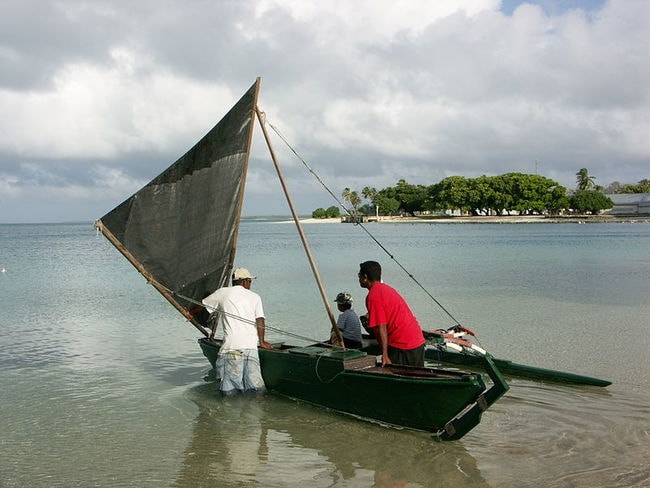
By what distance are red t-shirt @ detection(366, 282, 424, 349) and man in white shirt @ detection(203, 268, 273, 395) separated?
169 cm

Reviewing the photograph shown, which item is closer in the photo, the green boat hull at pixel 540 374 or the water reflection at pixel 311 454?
the water reflection at pixel 311 454

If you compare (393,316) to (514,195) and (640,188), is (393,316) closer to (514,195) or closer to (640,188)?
(514,195)

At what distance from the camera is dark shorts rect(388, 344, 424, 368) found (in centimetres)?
784

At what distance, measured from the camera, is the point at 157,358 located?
41.4 ft

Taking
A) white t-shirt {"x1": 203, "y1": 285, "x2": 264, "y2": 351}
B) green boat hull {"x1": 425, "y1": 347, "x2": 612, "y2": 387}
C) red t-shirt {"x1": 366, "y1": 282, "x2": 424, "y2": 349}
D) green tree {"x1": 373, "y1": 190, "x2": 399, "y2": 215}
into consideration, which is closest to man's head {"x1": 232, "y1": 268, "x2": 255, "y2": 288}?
white t-shirt {"x1": 203, "y1": 285, "x2": 264, "y2": 351}

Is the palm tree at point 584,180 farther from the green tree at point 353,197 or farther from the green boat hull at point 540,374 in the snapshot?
the green boat hull at point 540,374

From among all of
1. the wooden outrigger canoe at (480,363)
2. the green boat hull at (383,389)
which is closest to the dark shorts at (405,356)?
the green boat hull at (383,389)

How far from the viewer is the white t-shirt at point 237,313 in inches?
Result: 340

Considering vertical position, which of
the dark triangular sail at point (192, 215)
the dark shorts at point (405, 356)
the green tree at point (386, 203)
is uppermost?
the green tree at point (386, 203)

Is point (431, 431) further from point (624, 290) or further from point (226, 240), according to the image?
point (624, 290)

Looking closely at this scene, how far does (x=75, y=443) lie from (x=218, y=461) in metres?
1.95

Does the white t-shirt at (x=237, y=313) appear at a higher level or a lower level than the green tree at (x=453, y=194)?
lower

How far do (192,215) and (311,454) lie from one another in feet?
14.2

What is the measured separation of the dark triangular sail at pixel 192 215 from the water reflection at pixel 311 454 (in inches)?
93.0
